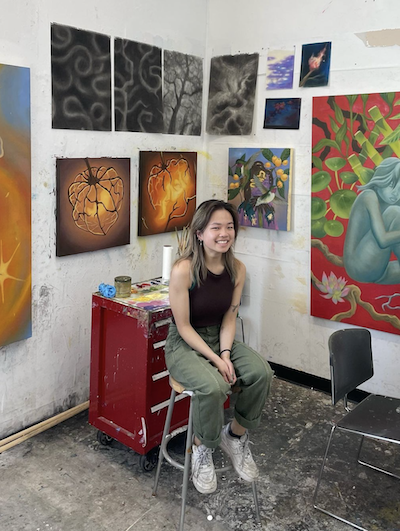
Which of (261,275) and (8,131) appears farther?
(261,275)

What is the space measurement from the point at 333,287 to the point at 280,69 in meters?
1.47

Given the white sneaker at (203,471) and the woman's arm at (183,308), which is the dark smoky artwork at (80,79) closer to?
the woman's arm at (183,308)

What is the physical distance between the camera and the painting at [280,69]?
347 centimetres

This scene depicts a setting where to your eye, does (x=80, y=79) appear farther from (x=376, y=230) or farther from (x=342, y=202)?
(x=376, y=230)

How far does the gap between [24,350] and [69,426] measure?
54cm

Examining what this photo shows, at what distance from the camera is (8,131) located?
8.52ft

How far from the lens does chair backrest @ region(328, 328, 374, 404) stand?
2.38 m

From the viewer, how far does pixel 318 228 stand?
3457 millimetres

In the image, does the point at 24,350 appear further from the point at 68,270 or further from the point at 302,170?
the point at 302,170

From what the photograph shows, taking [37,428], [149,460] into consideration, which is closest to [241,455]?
[149,460]

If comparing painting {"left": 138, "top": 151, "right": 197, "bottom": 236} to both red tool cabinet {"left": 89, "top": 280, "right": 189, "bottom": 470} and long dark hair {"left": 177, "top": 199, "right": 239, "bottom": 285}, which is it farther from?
long dark hair {"left": 177, "top": 199, "right": 239, "bottom": 285}

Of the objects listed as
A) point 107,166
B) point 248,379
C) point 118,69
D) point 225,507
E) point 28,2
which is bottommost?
point 225,507

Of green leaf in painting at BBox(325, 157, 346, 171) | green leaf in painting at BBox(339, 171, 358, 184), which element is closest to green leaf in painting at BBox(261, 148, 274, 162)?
green leaf in painting at BBox(325, 157, 346, 171)

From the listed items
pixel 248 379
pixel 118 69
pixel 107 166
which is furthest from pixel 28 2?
pixel 248 379
